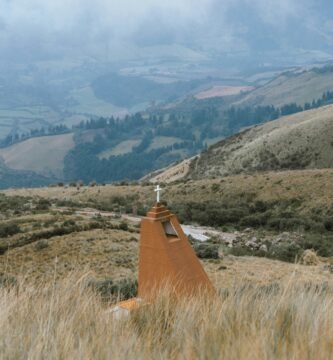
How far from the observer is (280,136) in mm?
85312

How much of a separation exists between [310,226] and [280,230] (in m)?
1.68

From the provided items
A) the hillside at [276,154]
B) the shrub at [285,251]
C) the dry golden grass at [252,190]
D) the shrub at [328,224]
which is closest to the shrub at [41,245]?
the shrub at [285,251]

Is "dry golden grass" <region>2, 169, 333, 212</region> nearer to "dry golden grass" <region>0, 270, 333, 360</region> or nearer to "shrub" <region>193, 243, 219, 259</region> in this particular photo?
"shrub" <region>193, 243, 219, 259</region>

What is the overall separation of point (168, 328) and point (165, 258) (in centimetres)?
306

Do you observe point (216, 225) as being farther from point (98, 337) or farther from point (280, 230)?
point (98, 337)

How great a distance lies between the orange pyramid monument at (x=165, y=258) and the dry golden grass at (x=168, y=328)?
190 cm

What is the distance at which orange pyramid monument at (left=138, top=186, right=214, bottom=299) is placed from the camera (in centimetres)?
794

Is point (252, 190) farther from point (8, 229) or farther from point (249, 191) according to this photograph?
point (8, 229)

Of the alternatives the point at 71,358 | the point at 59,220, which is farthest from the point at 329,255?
the point at 71,358

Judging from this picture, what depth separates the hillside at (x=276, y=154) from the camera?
75812mm

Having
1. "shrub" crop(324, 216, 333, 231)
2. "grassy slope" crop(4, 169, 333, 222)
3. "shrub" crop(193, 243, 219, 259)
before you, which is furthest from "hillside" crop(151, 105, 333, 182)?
"shrub" crop(193, 243, 219, 259)

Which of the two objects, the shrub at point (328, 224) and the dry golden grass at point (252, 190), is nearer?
the shrub at point (328, 224)

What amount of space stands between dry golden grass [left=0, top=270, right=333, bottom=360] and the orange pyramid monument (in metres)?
1.90

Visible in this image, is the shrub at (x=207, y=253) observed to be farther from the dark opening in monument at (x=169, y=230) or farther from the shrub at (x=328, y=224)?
the shrub at (x=328, y=224)
